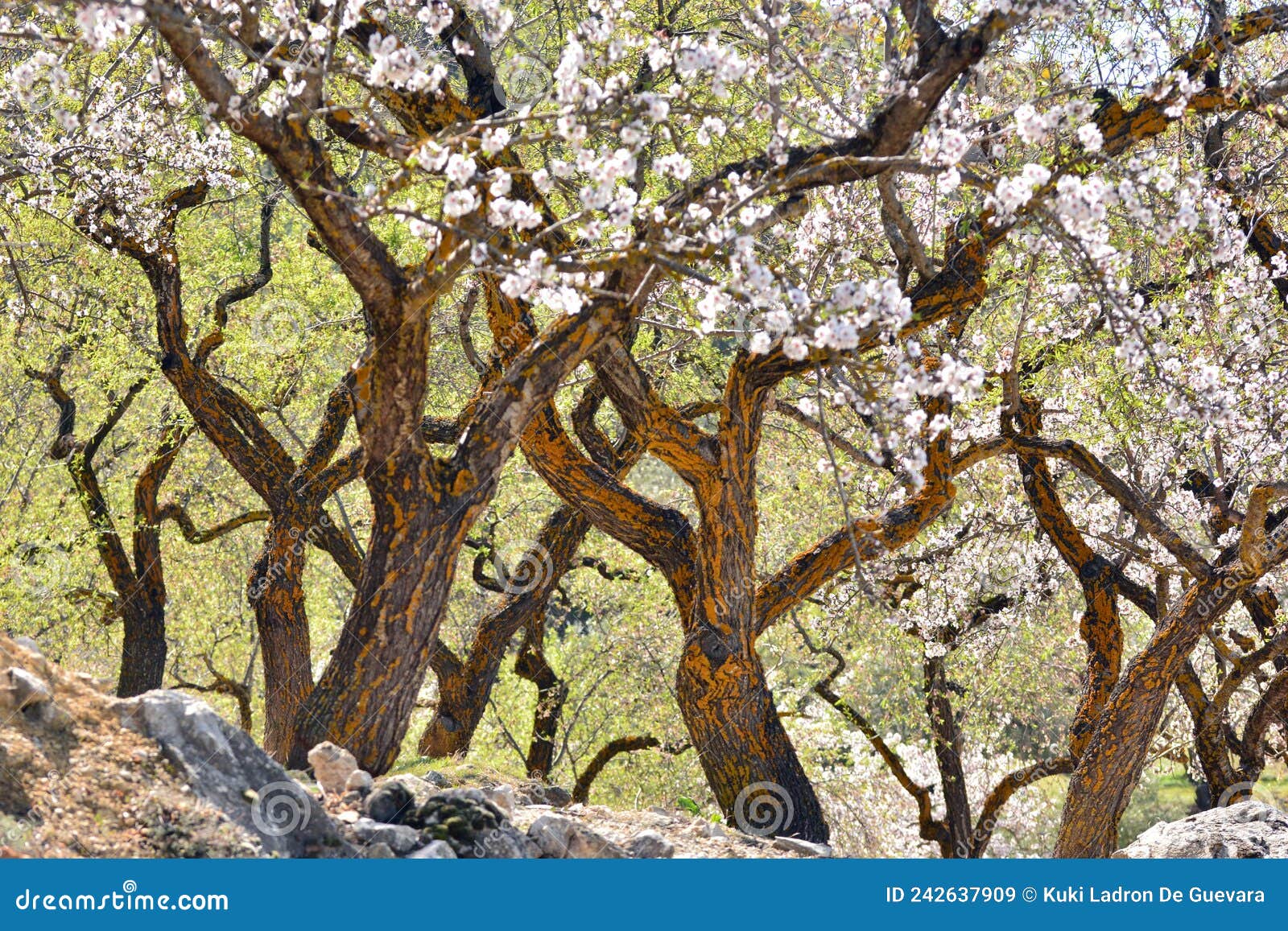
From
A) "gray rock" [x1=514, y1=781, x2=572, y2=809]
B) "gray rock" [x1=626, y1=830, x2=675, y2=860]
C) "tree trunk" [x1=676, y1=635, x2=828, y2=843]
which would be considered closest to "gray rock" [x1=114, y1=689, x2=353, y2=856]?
"gray rock" [x1=626, y1=830, x2=675, y2=860]

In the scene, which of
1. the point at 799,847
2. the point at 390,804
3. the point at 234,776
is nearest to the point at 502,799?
the point at 390,804

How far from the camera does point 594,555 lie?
16016 millimetres

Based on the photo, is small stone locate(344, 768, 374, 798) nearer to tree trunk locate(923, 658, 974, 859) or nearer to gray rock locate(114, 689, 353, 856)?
gray rock locate(114, 689, 353, 856)

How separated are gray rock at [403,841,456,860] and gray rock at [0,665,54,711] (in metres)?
1.71

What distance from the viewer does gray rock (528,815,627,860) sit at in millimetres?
6051

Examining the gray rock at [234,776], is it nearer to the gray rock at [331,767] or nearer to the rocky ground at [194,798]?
the rocky ground at [194,798]

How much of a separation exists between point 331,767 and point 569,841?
1.18 meters

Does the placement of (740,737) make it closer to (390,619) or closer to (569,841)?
(569,841)

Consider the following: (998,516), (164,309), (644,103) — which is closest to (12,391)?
(164,309)

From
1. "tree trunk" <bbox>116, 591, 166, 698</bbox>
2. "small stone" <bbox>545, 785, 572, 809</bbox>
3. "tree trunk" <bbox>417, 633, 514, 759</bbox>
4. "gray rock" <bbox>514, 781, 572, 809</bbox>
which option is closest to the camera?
"gray rock" <bbox>514, 781, 572, 809</bbox>

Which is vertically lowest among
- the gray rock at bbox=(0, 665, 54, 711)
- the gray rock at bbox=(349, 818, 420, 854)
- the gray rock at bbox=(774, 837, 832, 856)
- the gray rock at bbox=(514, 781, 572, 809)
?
the gray rock at bbox=(349, 818, 420, 854)

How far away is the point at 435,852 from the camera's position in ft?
18.2

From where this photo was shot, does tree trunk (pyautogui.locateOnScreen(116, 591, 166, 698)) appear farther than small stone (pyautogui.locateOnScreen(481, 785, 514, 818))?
Yes

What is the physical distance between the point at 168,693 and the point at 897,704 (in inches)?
665
